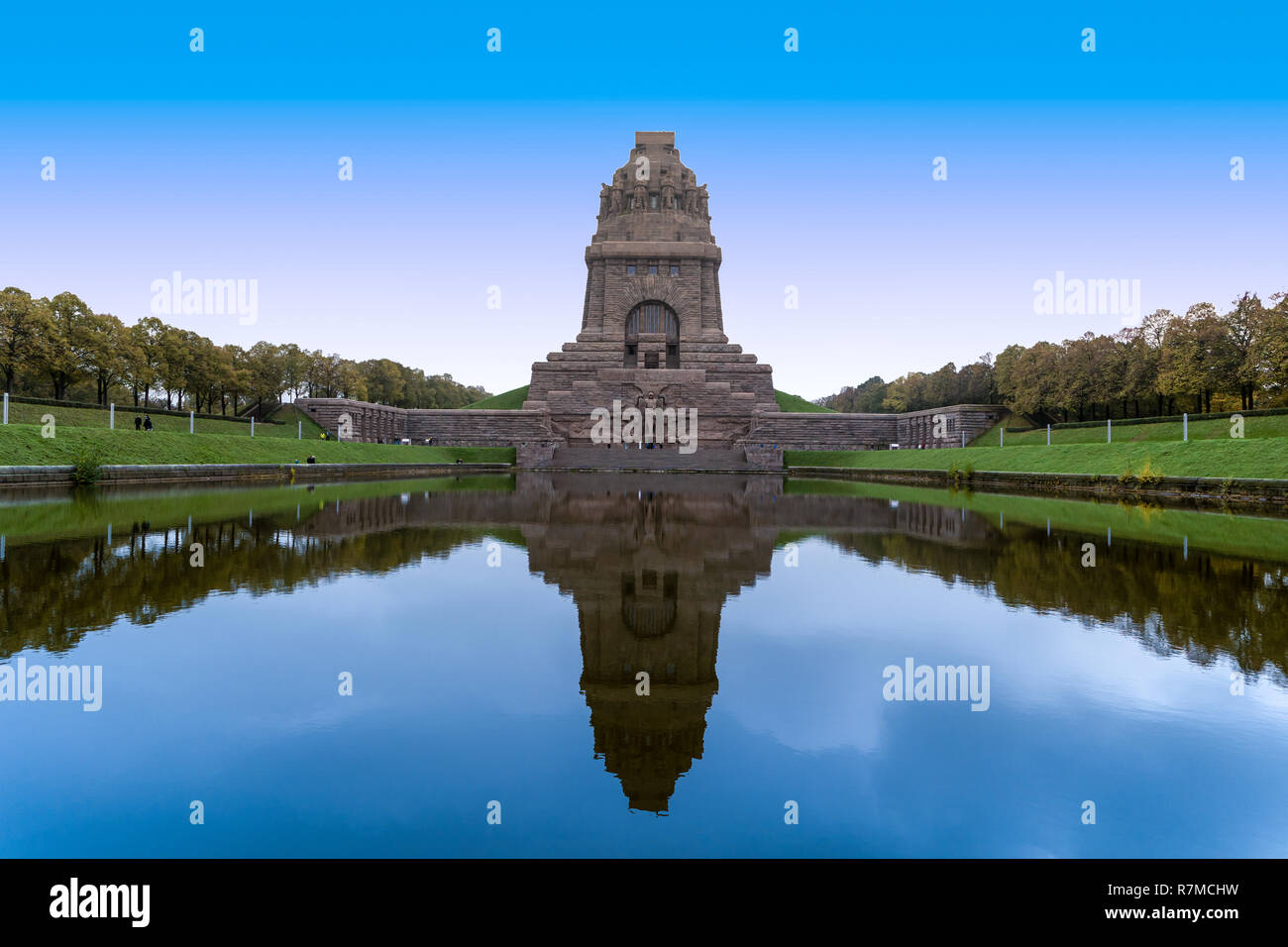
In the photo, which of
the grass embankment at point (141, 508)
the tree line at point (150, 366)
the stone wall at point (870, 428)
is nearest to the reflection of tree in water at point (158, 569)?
the grass embankment at point (141, 508)

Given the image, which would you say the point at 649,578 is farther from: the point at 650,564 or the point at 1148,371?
the point at 1148,371

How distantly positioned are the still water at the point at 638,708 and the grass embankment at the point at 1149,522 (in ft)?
6.16

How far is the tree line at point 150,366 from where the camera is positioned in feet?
118

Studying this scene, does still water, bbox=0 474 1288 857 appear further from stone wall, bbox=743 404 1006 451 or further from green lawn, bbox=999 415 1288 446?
stone wall, bbox=743 404 1006 451

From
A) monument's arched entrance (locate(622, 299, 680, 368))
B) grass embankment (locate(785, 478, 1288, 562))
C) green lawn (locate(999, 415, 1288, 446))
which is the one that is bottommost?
grass embankment (locate(785, 478, 1288, 562))

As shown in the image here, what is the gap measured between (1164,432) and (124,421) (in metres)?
50.5

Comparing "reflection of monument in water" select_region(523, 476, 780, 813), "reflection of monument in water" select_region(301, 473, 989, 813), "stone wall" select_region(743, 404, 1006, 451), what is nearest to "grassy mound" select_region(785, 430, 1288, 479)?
"reflection of monument in water" select_region(301, 473, 989, 813)

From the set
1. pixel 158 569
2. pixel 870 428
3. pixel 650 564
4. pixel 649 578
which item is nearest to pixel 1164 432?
pixel 870 428

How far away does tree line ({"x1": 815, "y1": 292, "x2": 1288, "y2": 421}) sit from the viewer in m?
34.1

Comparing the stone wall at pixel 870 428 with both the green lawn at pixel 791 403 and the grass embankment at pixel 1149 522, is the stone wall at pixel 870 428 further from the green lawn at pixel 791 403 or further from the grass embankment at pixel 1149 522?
the grass embankment at pixel 1149 522

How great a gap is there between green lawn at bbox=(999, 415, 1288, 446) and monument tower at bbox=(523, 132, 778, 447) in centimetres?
1967

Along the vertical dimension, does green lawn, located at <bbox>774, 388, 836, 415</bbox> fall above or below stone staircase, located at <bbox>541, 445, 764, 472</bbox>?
above

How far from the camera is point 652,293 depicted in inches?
2501
